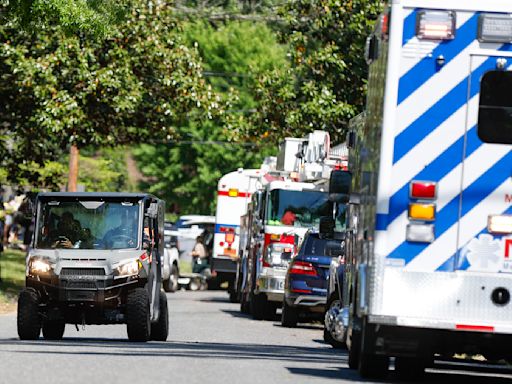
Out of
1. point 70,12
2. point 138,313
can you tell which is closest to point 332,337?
point 138,313

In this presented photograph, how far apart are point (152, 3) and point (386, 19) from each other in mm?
21727

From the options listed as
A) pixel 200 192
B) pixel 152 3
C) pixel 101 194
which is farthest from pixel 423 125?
pixel 200 192

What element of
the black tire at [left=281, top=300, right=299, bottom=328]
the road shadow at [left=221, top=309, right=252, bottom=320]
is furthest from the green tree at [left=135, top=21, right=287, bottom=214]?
the black tire at [left=281, top=300, right=299, bottom=328]

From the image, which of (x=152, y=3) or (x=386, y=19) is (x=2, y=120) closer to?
(x=152, y=3)

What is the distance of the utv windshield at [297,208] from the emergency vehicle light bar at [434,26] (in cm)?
1375

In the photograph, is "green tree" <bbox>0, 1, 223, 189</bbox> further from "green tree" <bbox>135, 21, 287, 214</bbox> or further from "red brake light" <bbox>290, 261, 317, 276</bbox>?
"green tree" <bbox>135, 21, 287, 214</bbox>

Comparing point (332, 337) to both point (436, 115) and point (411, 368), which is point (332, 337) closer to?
point (411, 368)

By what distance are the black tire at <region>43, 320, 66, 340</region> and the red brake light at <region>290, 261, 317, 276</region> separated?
5366 millimetres

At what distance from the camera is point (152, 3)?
33188 millimetres

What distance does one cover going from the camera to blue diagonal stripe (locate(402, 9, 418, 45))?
1166 centimetres

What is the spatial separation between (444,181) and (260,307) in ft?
49.9

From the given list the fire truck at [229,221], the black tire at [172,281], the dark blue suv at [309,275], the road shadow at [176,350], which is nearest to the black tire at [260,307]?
the dark blue suv at [309,275]

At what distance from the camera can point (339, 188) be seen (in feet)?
45.2

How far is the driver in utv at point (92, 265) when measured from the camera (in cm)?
1767
